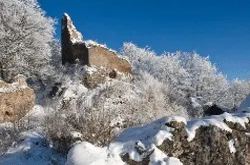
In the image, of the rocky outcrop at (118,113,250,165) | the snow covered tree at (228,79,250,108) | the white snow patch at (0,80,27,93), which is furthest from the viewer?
the snow covered tree at (228,79,250,108)

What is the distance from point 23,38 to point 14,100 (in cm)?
1084

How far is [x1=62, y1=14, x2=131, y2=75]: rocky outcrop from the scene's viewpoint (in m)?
29.7

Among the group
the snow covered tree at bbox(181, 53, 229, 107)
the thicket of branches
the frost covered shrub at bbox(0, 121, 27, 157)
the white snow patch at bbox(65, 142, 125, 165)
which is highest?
the snow covered tree at bbox(181, 53, 229, 107)

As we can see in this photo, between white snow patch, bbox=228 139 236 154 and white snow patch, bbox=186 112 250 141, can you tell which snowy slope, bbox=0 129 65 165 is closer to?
white snow patch, bbox=186 112 250 141

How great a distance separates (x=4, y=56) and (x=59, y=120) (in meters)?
19.0

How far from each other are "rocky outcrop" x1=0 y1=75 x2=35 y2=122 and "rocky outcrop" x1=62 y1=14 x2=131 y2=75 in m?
7.51

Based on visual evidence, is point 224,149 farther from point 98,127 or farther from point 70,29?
point 70,29

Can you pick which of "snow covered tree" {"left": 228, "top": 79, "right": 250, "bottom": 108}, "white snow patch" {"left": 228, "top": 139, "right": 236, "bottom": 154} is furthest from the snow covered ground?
"snow covered tree" {"left": 228, "top": 79, "right": 250, "bottom": 108}

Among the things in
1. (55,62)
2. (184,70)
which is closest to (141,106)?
(55,62)

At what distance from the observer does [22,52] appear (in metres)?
30.3

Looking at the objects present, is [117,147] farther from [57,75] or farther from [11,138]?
[57,75]

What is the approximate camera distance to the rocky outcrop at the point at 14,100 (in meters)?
20.6

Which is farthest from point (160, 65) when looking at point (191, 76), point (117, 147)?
point (117, 147)

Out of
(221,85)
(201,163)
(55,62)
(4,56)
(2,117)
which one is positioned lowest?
(201,163)
